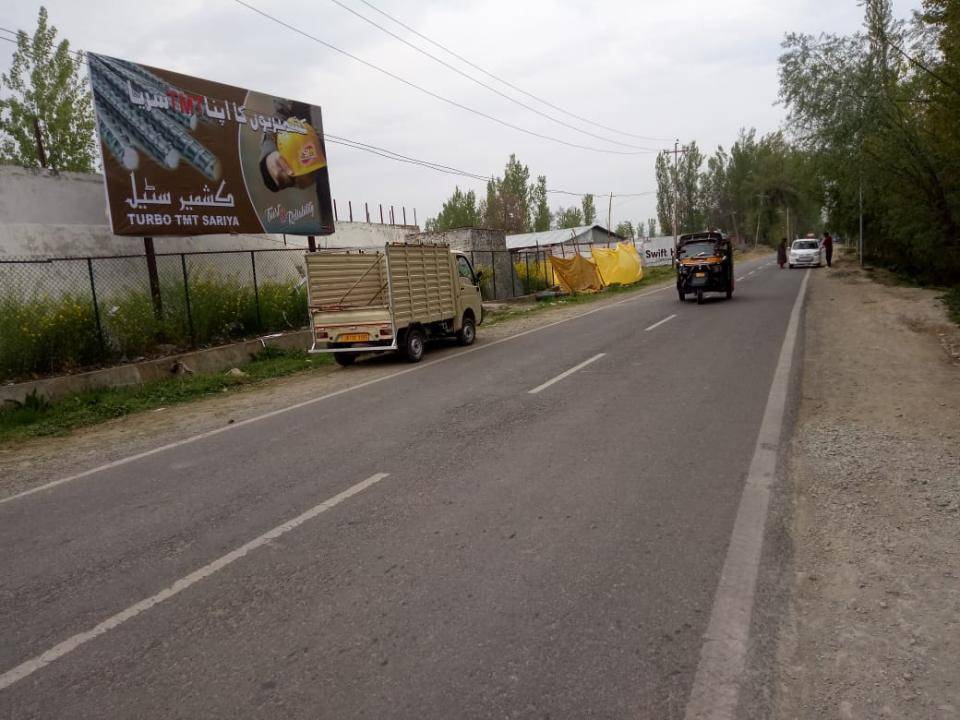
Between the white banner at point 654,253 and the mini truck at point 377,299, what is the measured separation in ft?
155

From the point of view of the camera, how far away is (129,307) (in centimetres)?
1354

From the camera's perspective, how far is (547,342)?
580 inches

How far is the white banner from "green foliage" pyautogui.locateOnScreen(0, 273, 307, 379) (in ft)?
152

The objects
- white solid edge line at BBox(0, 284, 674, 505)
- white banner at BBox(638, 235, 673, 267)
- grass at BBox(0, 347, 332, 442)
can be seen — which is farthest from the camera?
white banner at BBox(638, 235, 673, 267)

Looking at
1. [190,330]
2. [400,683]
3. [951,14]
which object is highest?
[951,14]

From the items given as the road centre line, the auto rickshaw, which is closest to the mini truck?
the road centre line

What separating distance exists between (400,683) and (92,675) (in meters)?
1.49

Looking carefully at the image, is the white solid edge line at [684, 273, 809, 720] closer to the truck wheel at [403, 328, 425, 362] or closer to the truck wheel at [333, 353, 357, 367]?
the truck wheel at [403, 328, 425, 362]

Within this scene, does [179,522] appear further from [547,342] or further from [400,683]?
[547,342]

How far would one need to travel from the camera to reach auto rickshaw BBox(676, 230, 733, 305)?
21.5m

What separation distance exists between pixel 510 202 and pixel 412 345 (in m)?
63.0

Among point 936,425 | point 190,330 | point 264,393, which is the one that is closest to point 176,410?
point 264,393

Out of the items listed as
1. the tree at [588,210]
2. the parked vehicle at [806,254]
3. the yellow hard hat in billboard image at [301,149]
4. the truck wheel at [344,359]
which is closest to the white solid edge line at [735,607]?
the truck wheel at [344,359]

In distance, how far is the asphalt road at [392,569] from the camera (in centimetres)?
303
